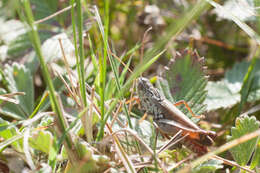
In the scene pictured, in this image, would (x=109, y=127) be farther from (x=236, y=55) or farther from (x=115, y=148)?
(x=236, y=55)

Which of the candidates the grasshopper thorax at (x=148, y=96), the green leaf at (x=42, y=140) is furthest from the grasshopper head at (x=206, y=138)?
the green leaf at (x=42, y=140)

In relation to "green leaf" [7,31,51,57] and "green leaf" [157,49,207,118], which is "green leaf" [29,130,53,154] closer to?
"green leaf" [157,49,207,118]

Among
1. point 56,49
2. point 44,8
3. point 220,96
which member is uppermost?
point 44,8

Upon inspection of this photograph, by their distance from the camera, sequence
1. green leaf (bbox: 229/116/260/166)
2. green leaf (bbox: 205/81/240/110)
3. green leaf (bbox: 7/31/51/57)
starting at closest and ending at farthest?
green leaf (bbox: 229/116/260/166)
green leaf (bbox: 205/81/240/110)
green leaf (bbox: 7/31/51/57)

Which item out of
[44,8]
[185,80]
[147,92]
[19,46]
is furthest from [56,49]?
[185,80]

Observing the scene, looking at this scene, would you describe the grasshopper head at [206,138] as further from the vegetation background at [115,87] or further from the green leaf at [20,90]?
the green leaf at [20,90]

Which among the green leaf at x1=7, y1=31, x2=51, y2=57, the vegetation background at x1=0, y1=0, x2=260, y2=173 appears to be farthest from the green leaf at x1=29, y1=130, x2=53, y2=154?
the green leaf at x1=7, y1=31, x2=51, y2=57

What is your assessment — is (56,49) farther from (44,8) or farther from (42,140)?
(42,140)
